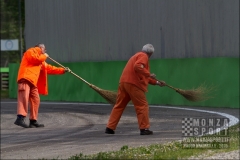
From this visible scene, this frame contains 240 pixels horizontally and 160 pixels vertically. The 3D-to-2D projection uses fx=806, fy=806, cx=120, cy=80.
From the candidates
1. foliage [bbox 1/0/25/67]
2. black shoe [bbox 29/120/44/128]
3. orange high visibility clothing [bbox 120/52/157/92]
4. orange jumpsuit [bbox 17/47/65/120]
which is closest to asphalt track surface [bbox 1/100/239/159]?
black shoe [bbox 29/120/44/128]

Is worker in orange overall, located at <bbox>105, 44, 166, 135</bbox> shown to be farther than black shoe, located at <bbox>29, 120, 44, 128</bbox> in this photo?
No

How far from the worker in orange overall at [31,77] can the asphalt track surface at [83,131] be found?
360mm

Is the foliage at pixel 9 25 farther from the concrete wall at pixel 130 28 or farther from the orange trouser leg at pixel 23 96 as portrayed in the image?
the orange trouser leg at pixel 23 96

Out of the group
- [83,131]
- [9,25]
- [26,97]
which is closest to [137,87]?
[83,131]

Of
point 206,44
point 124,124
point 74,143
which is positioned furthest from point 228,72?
point 74,143

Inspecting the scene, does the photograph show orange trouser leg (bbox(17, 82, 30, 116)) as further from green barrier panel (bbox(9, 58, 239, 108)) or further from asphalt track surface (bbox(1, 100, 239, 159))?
green barrier panel (bbox(9, 58, 239, 108))

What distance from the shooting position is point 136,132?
15.0 m

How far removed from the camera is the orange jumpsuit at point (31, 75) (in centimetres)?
1667

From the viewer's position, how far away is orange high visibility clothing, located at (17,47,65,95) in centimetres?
1664

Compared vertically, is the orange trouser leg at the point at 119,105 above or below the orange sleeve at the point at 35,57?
below

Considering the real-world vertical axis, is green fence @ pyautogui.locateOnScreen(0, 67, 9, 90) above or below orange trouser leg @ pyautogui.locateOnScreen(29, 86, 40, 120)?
below

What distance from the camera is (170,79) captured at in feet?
74.3

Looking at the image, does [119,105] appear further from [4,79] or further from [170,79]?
[4,79]

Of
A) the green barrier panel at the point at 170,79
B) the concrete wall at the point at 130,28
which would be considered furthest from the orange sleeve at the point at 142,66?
the concrete wall at the point at 130,28
